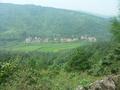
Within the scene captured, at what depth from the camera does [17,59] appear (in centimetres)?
1235

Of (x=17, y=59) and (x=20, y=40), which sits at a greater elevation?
(x=17, y=59)

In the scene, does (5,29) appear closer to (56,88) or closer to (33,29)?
(33,29)

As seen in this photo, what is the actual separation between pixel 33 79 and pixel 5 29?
17544 centimetres

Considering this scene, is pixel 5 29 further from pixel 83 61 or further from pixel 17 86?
pixel 17 86

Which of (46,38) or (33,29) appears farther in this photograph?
(33,29)

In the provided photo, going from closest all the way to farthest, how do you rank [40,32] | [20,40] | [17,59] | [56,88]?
[56,88]
[17,59]
[20,40]
[40,32]

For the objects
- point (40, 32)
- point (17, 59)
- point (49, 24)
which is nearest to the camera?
point (17, 59)

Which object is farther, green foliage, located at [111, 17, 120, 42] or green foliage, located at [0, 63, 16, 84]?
green foliage, located at [111, 17, 120, 42]

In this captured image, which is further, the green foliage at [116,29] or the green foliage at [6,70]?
the green foliage at [116,29]

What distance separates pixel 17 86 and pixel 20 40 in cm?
14164

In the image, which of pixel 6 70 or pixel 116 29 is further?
pixel 116 29

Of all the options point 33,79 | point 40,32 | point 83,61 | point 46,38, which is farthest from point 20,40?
point 33,79

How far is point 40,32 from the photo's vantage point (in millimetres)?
177625

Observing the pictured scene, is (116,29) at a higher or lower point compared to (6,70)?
higher
